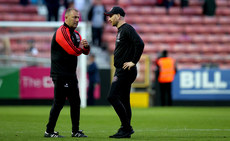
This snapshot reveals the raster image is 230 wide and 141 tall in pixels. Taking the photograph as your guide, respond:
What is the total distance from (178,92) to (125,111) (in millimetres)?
12588

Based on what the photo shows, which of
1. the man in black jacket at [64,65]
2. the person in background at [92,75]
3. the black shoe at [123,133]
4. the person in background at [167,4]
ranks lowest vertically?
the person in background at [92,75]

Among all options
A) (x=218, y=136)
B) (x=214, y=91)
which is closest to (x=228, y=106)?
(x=214, y=91)

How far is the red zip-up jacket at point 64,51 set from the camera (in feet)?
25.8

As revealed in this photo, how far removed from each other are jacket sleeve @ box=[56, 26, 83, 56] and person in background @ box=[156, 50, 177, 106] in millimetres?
11605

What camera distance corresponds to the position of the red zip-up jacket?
25.8ft

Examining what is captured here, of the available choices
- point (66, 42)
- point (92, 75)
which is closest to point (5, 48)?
point (92, 75)

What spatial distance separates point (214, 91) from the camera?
66.3 feet

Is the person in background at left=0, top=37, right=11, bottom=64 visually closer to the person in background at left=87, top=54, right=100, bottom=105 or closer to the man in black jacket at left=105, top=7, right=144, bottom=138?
the person in background at left=87, top=54, right=100, bottom=105

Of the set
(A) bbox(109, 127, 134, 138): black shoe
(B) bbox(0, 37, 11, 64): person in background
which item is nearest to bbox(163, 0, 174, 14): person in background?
(B) bbox(0, 37, 11, 64): person in background

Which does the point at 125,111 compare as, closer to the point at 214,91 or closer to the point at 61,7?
the point at 214,91

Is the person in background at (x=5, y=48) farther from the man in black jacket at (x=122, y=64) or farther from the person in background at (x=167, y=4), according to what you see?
the man in black jacket at (x=122, y=64)

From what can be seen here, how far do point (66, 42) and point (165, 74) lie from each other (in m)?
12.0

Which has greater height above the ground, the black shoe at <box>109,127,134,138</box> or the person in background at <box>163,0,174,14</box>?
the person in background at <box>163,0,174,14</box>

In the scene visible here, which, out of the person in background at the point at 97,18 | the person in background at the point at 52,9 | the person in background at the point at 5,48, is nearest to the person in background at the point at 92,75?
the person in background at the point at 97,18
